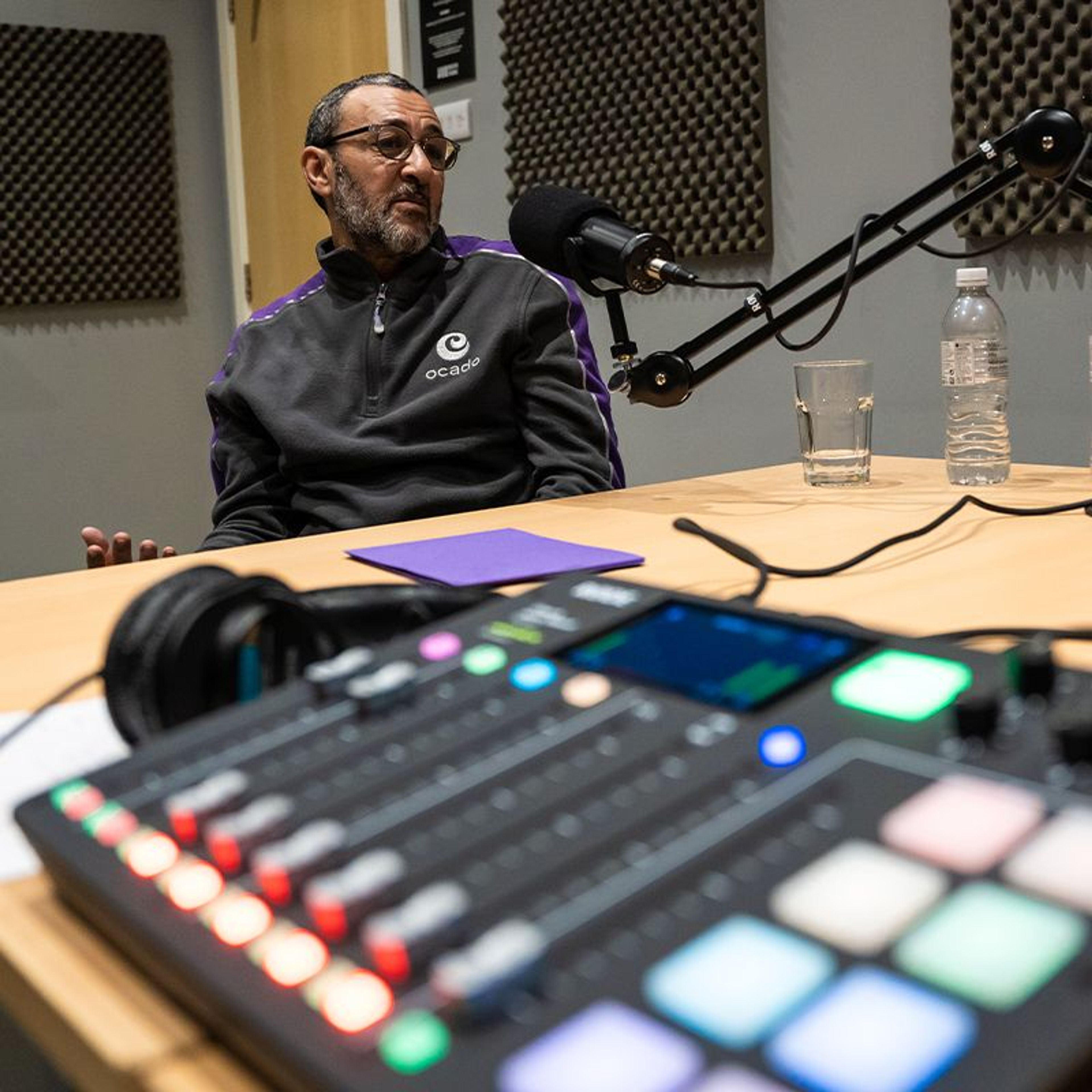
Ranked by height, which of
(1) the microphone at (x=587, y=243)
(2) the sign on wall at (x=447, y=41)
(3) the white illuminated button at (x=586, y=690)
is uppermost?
(2) the sign on wall at (x=447, y=41)

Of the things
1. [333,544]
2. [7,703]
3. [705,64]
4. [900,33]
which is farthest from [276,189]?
[7,703]

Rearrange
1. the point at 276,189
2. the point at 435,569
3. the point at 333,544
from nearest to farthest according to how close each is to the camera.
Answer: the point at 435,569
the point at 333,544
the point at 276,189

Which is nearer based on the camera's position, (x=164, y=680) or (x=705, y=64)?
(x=164, y=680)

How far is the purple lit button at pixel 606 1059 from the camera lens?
11.4 inches

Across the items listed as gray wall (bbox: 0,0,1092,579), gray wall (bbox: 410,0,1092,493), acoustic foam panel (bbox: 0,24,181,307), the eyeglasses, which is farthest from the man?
acoustic foam panel (bbox: 0,24,181,307)

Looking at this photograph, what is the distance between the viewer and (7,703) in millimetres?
765

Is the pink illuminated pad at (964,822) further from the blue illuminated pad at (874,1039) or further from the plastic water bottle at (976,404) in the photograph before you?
the plastic water bottle at (976,404)

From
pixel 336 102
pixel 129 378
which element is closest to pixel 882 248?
pixel 336 102

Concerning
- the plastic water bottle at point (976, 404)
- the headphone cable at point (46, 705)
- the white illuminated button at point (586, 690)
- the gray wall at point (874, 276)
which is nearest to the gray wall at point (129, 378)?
the gray wall at point (874, 276)

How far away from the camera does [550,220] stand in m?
1.34

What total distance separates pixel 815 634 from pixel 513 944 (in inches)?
8.6

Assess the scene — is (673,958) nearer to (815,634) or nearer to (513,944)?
(513,944)

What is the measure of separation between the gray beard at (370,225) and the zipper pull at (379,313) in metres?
0.08

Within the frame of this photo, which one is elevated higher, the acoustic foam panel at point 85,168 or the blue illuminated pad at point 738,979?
the acoustic foam panel at point 85,168
